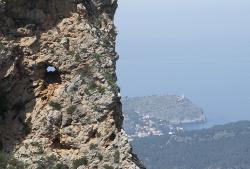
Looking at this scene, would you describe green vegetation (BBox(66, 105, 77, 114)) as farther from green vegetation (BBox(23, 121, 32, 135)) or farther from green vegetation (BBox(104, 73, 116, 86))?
green vegetation (BBox(104, 73, 116, 86))

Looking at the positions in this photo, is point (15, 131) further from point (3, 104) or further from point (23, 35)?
point (23, 35)

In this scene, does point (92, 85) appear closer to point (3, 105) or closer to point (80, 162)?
point (80, 162)

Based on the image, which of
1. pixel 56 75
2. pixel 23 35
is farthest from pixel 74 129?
pixel 23 35

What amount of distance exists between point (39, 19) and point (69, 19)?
0.97 metres

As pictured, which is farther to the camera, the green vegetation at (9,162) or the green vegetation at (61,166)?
the green vegetation at (61,166)

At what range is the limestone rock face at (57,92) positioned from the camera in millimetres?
15703

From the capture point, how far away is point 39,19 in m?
16.7

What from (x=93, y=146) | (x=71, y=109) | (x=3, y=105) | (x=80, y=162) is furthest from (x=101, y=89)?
(x=3, y=105)

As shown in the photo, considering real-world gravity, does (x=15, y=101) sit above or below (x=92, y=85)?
below

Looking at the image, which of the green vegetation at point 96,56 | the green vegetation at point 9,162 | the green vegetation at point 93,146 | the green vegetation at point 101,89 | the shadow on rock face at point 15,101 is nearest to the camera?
the green vegetation at point 9,162

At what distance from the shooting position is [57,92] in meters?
16.5

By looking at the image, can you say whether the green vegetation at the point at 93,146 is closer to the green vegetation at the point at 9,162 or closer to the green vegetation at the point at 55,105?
the green vegetation at the point at 55,105

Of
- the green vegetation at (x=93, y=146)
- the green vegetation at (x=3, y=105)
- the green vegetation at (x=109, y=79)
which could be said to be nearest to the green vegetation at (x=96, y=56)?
the green vegetation at (x=109, y=79)

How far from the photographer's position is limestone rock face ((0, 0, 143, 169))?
51.5ft
